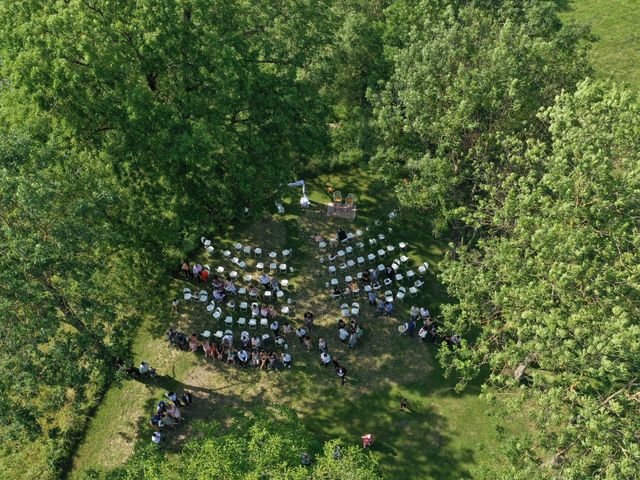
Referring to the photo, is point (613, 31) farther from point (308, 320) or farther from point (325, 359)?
point (325, 359)

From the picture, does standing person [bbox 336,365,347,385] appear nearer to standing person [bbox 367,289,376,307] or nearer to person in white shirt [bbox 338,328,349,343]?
person in white shirt [bbox 338,328,349,343]

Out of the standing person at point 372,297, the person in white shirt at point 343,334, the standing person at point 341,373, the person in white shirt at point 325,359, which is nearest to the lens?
the standing person at point 341,373

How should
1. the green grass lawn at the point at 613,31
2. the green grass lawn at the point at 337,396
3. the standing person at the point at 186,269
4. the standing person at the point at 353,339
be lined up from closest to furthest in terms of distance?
1. the green grass lawn at the point at 337,396
2. the standing person at the point at 353,339
3. the standing person at the point at 186,269
4. the green grass lawn at the point at 613,31

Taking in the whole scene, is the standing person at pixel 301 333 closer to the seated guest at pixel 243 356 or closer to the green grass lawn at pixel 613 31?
the seated guest at pixel 243 356

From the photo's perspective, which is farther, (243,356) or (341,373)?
(243,356)

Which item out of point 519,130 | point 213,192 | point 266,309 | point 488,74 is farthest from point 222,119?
point 519,130

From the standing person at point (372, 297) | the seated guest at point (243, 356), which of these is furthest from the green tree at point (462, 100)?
the seated guest at point (243, 356)

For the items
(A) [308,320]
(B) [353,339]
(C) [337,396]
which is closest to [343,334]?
(B) [353,339]
